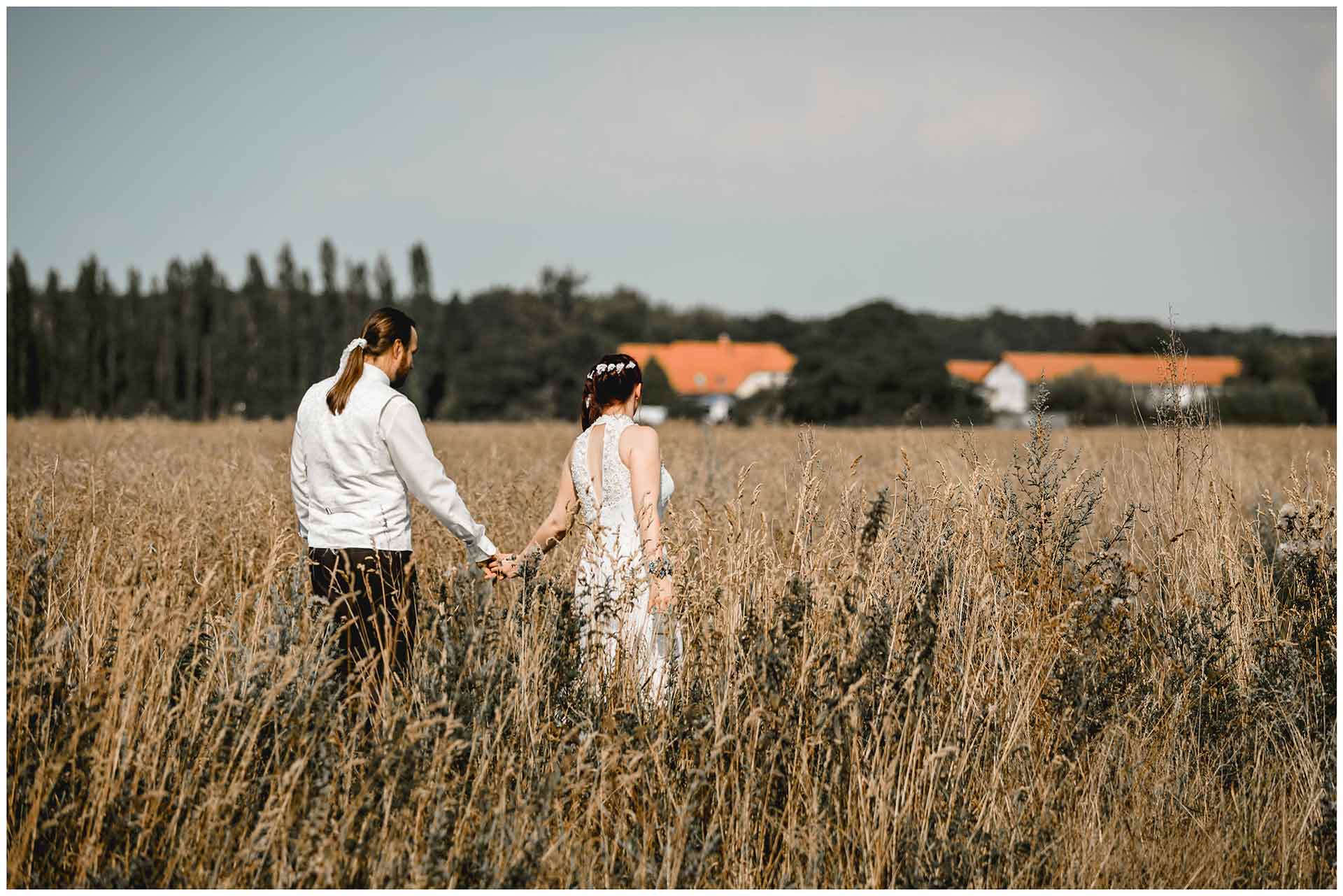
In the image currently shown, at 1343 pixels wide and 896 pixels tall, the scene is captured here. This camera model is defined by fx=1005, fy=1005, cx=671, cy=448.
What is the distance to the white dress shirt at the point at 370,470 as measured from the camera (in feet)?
12.1

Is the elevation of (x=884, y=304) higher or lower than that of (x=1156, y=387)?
higher

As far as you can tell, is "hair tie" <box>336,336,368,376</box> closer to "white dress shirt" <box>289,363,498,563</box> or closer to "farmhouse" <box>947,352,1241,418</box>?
"white dress shirt" <box>289,363,498,563</box>

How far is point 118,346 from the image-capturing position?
54.2m

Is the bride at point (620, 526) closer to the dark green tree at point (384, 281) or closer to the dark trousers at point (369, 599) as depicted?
the dark trousers at point (369, 599)

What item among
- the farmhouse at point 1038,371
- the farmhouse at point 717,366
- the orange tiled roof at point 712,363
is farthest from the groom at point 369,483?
the orange tiled roof at point 712,363

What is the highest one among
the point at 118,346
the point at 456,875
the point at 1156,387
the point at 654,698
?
the point at 118,346

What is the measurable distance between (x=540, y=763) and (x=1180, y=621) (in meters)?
2.93

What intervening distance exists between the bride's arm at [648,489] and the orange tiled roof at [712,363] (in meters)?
79.5

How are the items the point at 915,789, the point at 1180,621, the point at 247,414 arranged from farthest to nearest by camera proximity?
the point at 247,414 < the point at 1180,621 < the point at 915,789

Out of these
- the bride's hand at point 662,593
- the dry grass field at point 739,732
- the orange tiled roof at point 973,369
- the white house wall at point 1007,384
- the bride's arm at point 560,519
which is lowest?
the dry grass field at point 739,732

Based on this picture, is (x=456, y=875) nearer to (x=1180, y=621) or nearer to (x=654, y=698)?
(x=654, y=698)

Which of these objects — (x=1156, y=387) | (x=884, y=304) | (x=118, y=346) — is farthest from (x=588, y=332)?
(x=1156, y=387)

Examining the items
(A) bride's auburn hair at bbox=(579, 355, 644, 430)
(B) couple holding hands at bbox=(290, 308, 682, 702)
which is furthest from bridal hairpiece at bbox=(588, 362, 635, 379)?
(B) couple holding hands at bbox=(290, 308, 682, 702)

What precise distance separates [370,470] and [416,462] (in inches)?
6.9
